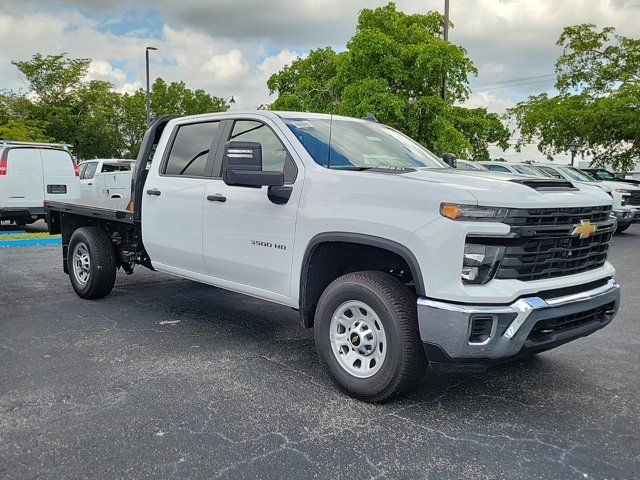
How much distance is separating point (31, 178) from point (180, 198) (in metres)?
9.64

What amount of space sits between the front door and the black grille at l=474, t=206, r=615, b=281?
5.14 ft

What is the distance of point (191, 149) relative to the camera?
5.51 metres

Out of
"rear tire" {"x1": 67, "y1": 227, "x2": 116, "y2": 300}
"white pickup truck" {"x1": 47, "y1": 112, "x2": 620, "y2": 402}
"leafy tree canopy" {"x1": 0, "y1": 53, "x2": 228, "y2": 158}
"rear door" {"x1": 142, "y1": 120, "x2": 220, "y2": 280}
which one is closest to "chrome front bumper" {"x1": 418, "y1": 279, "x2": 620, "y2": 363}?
"white pickup truck" {"x1": 47, "y1": 112, "x2": 620, "y2": 402}

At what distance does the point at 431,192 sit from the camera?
351 centimetres

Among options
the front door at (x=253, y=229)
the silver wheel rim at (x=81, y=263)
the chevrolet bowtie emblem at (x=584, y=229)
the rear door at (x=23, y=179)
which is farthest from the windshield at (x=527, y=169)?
the chevrolet bowtie emblem at (x=584, y=229)

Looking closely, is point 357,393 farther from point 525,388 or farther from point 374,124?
point 374,124

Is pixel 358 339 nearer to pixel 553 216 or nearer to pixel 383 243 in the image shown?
pixel 383 243

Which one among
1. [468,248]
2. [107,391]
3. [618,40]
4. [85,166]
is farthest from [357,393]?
[618,40]

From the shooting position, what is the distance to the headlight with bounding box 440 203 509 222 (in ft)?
11.1

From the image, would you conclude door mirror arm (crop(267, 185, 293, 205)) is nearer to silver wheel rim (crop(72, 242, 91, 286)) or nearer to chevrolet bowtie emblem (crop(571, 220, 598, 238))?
chevrolet bowtie emblem (crop(571, 220, 598, 238))

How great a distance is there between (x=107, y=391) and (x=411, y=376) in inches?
80.9

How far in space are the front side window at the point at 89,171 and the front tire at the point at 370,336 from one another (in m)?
17.1

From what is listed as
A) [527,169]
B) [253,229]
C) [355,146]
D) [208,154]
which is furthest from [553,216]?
[527,169]

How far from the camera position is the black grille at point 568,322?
3536 millimetres
